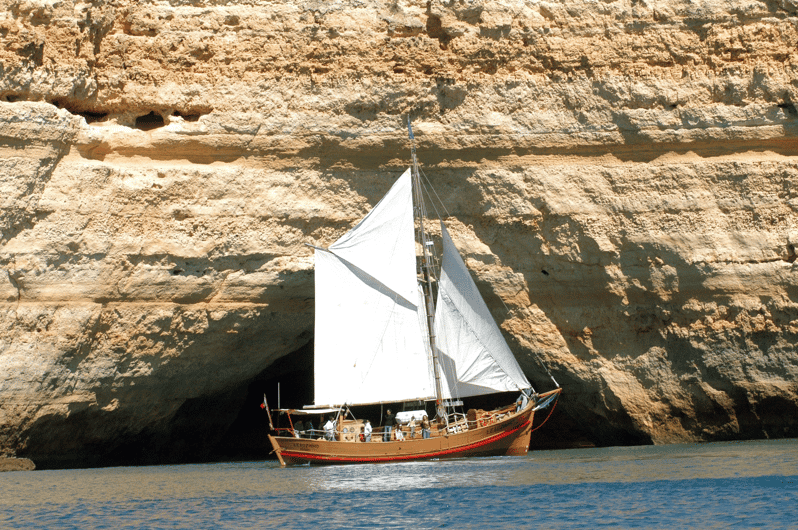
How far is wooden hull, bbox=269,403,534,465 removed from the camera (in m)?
18.0

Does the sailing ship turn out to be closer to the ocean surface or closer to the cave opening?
the ocean surface

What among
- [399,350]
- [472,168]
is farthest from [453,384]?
[472,168]

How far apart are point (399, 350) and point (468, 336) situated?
136cm

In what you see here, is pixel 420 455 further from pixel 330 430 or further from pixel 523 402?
pixel 523 402

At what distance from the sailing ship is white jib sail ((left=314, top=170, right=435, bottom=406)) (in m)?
0.02

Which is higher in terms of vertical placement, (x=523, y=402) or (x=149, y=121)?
(x=149, y=121)

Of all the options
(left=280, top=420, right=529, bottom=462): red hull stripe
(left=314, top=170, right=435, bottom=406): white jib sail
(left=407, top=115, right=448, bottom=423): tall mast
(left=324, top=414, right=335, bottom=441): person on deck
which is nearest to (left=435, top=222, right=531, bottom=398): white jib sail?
(left=407, top=115, right=448, bottom=423): tall mast

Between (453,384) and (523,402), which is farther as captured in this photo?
(453,384)

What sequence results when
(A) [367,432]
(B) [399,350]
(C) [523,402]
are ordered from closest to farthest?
(A) [367,432] → (C) [523,402] → (B) [399,350]

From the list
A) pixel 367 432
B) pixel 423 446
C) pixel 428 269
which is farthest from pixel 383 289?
pixel 423 446

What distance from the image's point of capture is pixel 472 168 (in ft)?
61.9

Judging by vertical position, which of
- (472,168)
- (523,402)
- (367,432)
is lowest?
(367,432)

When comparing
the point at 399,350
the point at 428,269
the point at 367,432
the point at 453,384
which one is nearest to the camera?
Answer: the point at 367,432

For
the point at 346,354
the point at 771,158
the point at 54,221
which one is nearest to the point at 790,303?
the point at 771,158
